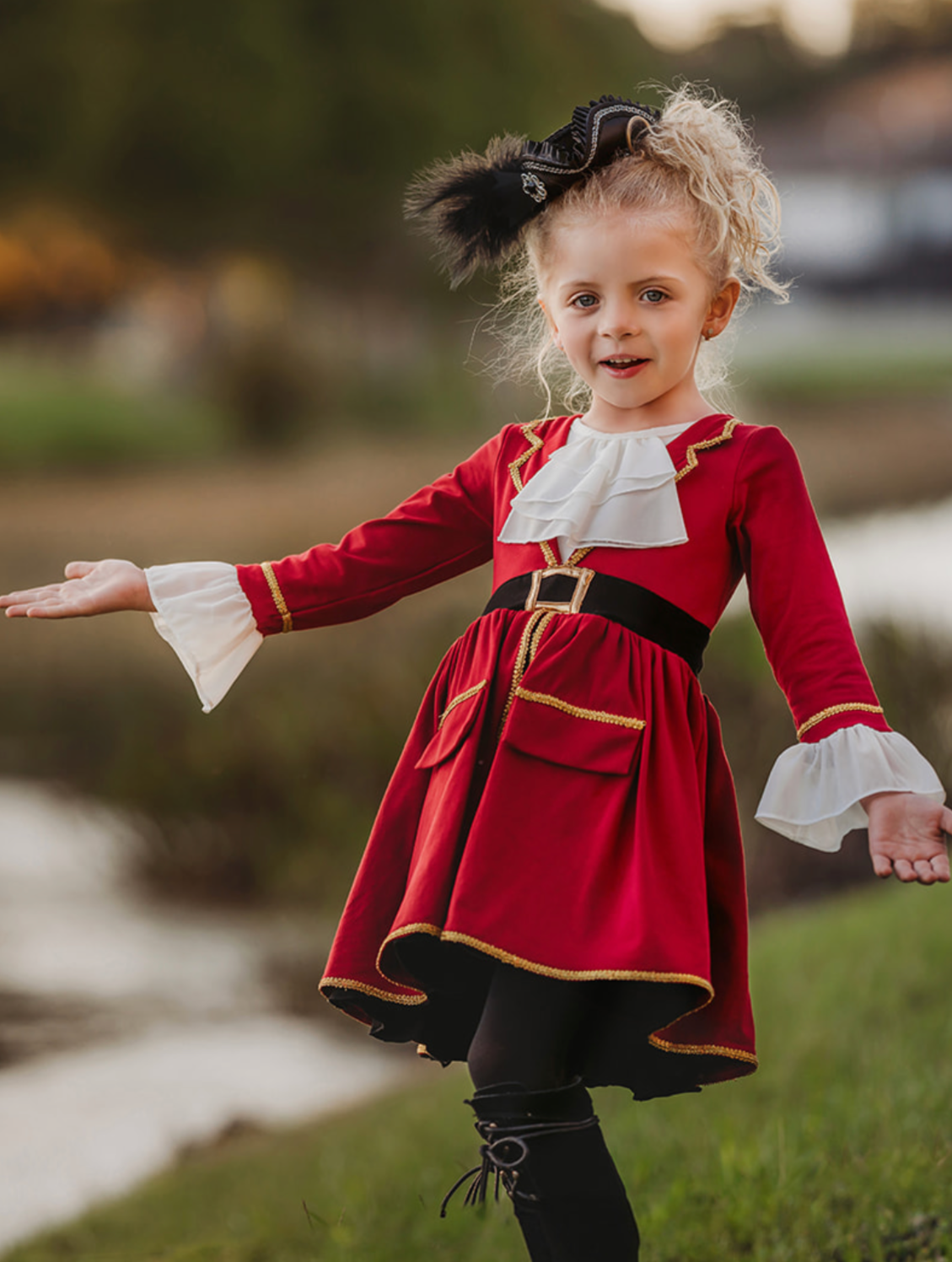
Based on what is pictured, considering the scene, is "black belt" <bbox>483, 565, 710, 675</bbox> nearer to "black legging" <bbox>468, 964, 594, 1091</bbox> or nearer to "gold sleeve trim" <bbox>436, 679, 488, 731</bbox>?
"gold sleeve trim" <bbox>436, 679, 488, 731</bbox>

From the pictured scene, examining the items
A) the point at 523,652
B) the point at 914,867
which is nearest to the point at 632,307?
the point at 523,652

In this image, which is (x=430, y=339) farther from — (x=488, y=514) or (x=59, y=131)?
(x=488, y=514)

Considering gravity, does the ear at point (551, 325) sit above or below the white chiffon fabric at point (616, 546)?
above

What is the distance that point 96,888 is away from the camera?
6.38m

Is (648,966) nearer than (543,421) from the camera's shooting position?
Yes

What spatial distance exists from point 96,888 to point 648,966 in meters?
5.64

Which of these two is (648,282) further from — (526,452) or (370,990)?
(370,990)

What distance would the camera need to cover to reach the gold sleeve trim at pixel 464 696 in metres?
1.33

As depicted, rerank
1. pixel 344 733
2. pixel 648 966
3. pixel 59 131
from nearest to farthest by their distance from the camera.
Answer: pixel 648 966, pixel 59 131, pixel 344 733

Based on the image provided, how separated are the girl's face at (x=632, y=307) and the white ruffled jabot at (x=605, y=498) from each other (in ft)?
0.14

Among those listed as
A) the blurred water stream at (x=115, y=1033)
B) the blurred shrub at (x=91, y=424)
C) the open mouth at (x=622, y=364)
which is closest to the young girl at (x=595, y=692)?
the open mouth at (x=622, y=364)

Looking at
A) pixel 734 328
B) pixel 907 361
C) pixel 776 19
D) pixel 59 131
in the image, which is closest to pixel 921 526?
pixel 907 361

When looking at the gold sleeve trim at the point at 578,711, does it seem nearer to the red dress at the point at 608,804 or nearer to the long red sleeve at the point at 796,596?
the red dress at the point at 608,804

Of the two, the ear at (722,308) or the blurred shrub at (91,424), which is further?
the blurred shrub at (91,424)
